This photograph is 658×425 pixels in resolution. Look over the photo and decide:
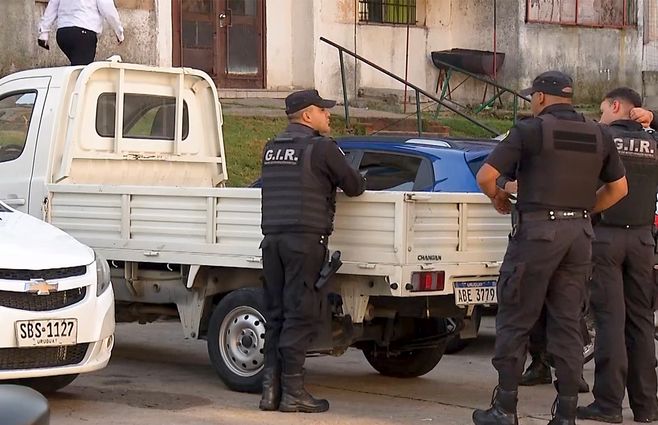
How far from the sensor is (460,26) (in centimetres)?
2294

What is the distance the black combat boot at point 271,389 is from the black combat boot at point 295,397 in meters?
0.05

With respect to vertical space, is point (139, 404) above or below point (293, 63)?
below

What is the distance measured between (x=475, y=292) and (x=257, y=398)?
1.55 meters

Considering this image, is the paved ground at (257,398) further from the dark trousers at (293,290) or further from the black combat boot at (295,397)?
the dark trousers at (293,290)

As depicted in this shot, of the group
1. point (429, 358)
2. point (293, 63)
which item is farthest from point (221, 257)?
point (293, 63)

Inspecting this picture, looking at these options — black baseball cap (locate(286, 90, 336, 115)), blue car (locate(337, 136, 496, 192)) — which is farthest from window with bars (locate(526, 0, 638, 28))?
black baseball cap (locate(286, 90, 336, 115))

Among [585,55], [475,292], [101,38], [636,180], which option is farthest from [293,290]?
[585,55]

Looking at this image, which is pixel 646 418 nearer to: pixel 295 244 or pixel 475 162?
pixel 295 244

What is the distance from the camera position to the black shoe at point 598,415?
7.85m

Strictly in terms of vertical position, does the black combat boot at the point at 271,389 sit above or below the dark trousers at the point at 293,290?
below

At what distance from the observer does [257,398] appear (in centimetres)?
850

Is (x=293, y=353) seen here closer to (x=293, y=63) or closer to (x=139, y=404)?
(x=139, y=404)

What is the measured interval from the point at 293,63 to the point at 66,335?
Result: 1386 cm

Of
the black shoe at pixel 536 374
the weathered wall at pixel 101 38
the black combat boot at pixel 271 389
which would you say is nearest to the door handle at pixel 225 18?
the weathered wall at pixel 101 38
